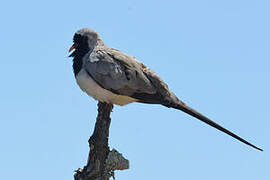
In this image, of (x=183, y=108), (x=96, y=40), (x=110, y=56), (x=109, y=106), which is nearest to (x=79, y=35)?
(x=96, y=40)

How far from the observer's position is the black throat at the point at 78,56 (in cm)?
960

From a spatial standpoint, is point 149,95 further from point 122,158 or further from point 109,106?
point 122,158

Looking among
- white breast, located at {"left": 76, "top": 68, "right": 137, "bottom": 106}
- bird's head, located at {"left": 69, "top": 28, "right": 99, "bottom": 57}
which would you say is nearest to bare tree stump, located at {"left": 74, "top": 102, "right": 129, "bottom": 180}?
white breast, located at {"left": 76, "top": 68, "right": 137, "bottom": 106}

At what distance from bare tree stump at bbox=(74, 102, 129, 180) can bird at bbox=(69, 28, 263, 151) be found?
0.97 m

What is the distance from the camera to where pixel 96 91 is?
9.26 metres

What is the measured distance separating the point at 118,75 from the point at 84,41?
1174 mm

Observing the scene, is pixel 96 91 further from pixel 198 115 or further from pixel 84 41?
pixel 198 115

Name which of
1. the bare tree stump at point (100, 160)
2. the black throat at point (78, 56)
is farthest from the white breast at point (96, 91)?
the bare tree stump at point (100, 160)

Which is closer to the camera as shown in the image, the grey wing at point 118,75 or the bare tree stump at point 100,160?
the bare tree stump at point 100,160

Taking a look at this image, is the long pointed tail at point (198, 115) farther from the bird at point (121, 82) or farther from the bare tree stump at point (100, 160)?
the bare tree stump at point (100, 160)

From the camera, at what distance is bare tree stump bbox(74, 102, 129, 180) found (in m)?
7.96

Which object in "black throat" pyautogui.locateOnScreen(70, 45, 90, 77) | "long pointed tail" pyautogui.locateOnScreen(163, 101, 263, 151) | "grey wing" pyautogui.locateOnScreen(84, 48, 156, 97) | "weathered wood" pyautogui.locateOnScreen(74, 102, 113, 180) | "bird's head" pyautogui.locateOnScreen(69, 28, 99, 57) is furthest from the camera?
"bird's head" pyautogui.locateOnScreen(69, 28, 99, 57)

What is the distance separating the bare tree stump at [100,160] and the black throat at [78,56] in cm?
152

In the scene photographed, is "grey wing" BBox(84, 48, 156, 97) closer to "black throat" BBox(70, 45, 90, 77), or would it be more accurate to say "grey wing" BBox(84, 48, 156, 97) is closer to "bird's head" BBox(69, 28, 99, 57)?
"black throat" BBox(70, 45, 90, 77)
